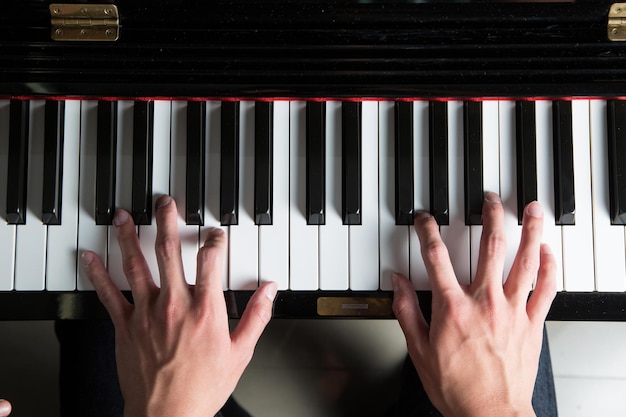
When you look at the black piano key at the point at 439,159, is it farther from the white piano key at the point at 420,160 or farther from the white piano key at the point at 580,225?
the white piano key at the point at 580,225

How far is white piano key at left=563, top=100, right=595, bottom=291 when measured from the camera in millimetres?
1122

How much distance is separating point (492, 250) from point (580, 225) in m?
0.21

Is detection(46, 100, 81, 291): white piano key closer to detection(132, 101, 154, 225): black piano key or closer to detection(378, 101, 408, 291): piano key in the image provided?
detection(132, 101, 154, 225): black piano key

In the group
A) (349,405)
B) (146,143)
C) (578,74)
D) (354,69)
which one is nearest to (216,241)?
(146,143)

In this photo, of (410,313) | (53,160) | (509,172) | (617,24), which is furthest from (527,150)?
(53,160)

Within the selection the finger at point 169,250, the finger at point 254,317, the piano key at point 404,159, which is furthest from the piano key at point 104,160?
the piano key at point 404,159

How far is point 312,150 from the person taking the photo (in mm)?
1104

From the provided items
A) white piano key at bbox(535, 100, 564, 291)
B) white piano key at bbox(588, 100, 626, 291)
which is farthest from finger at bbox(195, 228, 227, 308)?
white piano key at bbox(588, 100, 626, 291)

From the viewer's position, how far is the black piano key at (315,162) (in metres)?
1.10

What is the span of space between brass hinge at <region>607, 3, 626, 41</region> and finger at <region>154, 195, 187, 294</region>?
0.93m

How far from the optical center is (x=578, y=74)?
3.56 feet

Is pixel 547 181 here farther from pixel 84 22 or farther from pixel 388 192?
pixel 84 22

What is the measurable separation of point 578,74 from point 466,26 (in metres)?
0.25

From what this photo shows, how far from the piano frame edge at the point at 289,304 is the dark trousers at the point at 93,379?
0.24 metres
